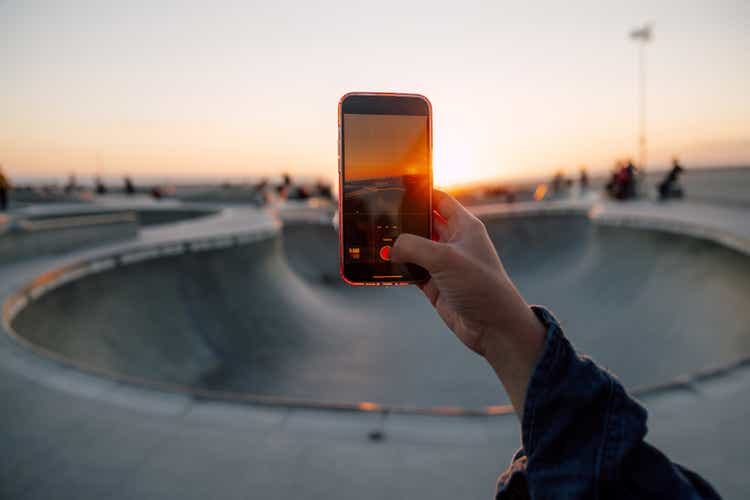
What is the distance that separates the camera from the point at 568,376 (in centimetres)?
108

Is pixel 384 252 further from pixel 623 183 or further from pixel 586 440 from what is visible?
pixel 623 183

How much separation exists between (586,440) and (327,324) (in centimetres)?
1362

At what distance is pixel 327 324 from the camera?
14359 millimetres

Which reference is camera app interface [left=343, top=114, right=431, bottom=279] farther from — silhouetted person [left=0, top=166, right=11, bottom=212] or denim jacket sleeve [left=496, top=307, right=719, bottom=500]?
silhouetted person [left=0, top=166, right=11, bottom=212]

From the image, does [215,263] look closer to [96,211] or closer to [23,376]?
[23,376]

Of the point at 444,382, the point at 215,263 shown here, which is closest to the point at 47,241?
the point at 215,263

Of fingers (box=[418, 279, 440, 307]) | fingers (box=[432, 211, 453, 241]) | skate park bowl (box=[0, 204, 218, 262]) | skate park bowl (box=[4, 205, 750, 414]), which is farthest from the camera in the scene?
skate park bowl (box=[0, 204, 218, 262])

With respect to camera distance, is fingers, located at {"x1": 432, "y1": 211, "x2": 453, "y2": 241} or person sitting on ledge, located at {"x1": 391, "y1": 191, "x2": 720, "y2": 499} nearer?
person sitting on ledge, located at {"x1": 391, "y1": 191, "x2": 720, "y2": 499}

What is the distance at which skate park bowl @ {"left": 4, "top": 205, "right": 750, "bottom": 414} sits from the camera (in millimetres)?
8875

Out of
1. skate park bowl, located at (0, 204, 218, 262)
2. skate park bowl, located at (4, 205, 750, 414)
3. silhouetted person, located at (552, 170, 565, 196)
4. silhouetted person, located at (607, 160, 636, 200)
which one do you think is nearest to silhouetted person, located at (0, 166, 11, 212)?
skate park bowl, located at (0, 204, 218, 262)

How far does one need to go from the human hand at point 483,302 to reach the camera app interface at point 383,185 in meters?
0.34

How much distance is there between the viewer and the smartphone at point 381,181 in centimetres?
203

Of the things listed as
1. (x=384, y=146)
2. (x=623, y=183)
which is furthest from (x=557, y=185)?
(x=384, y=146)

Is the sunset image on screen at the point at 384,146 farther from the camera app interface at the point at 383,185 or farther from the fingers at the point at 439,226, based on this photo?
the fingers at the point at 439,226
